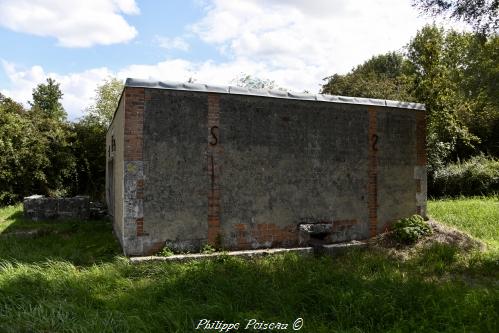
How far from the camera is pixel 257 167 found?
8352 mm

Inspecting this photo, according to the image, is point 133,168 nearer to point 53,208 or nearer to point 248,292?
point 248,292

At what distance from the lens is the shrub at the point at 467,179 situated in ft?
54.7

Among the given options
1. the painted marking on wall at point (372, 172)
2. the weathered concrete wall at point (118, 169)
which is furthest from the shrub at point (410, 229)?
the weathered concrete wall at point (118, 169)

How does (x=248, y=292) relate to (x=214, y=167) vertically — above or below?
below

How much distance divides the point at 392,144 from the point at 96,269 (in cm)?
726

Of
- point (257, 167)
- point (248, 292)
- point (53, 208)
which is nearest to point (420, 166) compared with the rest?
point (257, 167)

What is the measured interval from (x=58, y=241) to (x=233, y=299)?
18.9 feet

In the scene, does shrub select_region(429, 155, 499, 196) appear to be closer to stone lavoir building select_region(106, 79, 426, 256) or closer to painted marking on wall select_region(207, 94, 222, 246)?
stone lavoir building select_region(106, 79, 426, 256)

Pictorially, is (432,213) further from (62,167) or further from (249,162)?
(62,167)

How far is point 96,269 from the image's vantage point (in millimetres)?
6496

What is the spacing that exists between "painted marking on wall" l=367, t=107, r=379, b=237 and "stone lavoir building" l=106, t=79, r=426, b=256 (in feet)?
0.08

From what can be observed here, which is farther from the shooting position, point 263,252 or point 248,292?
point 263,252

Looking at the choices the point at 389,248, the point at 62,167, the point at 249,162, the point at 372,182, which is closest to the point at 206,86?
the point at 249,162

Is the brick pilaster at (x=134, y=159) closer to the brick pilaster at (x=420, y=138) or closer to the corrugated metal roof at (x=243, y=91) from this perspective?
the corrugated metal roof at (x=243, y=91)
